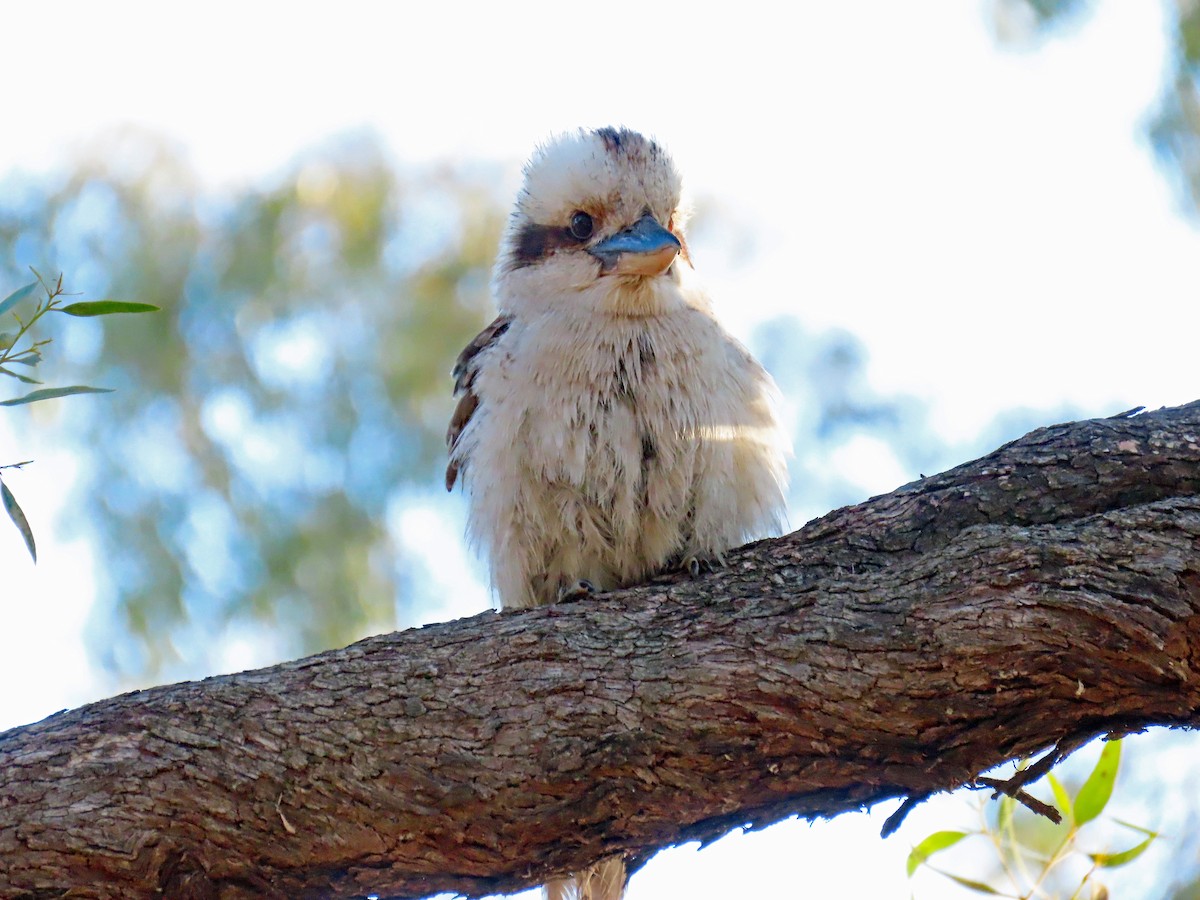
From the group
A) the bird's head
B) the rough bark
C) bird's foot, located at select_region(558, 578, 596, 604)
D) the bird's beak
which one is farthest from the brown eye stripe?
the rough bark

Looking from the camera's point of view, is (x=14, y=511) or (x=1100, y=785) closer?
(x=14, y=511)

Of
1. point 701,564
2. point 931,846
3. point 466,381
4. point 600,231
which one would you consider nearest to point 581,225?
point 600,231

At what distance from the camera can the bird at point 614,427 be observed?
2.85 metres

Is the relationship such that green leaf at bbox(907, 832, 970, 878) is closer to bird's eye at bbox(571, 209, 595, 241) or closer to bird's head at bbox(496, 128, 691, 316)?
bird's head at bbox(496, 128, 691, 316)

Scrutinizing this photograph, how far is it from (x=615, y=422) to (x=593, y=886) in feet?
3.14

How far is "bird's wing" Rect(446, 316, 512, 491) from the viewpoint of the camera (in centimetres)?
320

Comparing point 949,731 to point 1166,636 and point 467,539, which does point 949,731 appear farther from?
point 467,539

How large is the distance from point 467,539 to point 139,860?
1072 mm

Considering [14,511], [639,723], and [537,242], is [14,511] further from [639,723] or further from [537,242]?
[537,242]

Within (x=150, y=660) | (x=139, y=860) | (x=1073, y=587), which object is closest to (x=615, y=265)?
(x=1073, y=587)

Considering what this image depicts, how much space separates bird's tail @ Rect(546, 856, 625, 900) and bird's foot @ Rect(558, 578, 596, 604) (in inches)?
21.4

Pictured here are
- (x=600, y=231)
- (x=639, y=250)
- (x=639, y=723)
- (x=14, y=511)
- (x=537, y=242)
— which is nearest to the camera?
(x=14, y=511)

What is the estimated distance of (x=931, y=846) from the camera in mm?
2766

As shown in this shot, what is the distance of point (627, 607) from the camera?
2590mm
